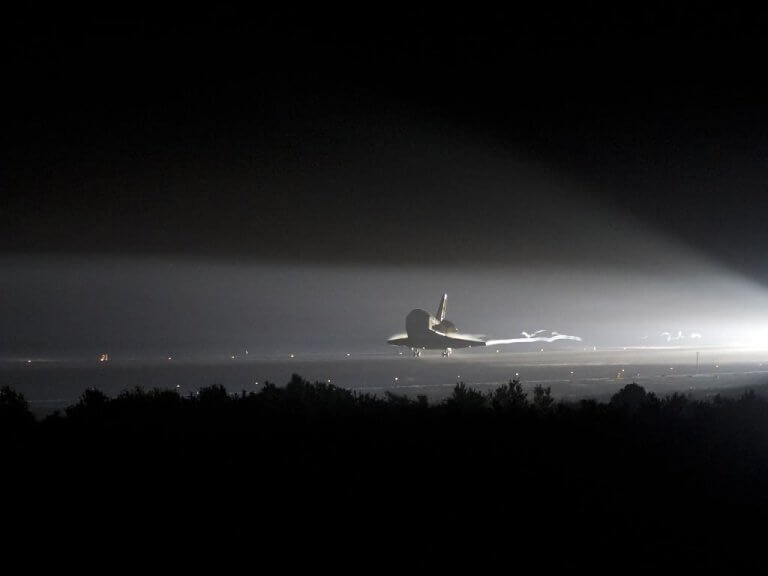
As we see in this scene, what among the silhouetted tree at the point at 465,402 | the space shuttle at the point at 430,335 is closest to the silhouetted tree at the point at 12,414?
the silhouetted tree at the point at 465,402

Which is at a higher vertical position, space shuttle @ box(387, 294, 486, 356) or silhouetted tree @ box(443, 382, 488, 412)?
space shuttle @ box(387, 294, 486, 356)

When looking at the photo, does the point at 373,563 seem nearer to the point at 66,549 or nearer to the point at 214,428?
the point at 66,549

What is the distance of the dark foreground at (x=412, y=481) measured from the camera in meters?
15.4

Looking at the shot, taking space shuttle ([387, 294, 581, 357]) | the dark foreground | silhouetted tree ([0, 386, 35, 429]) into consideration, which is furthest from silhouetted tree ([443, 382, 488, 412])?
space shuttle ([387, 294, 581, 357])

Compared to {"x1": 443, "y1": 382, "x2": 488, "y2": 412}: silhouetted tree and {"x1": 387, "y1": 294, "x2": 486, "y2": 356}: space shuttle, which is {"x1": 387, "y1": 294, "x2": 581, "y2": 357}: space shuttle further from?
{"x1": 443, "y1": 382, "x2": 488, "y2": 412}: silhouetted tree

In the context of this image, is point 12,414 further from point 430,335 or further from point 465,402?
point 430,335

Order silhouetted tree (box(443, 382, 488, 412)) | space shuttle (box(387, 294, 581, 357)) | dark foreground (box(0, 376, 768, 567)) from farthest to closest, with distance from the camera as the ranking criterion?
space shuttle (box(387, 294, 581, 357))
silhouetted tree (box(443, 382, 488, 412))
dark foreground (box(0, 376, 768, 567))

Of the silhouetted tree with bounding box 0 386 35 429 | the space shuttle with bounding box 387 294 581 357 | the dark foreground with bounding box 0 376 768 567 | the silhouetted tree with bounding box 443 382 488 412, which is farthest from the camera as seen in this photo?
the space shuttle with bounding box 387 294 581 357

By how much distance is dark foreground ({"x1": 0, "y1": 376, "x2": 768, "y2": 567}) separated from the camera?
50.6 feet

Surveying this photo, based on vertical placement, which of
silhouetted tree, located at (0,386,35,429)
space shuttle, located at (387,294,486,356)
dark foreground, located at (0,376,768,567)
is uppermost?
space shuttle, located at (387,294,486,356)

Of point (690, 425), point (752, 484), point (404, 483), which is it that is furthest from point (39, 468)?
point (690, 425)

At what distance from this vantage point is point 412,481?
18.3 m

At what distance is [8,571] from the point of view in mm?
13773

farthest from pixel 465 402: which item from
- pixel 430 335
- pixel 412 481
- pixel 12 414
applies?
pixel 430 335
